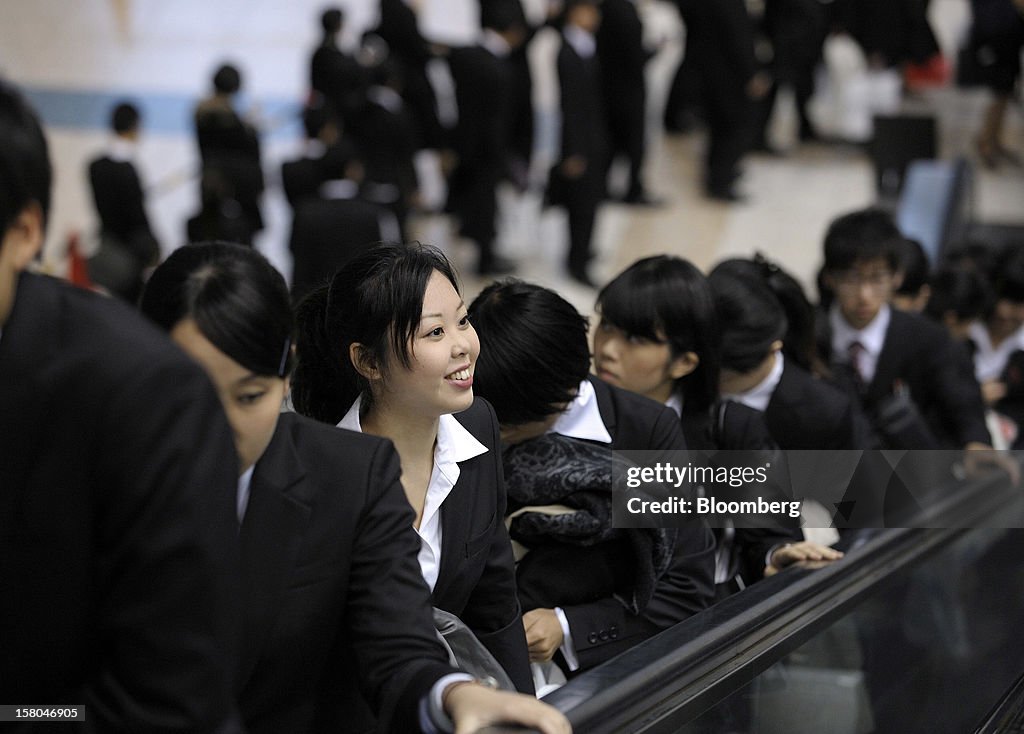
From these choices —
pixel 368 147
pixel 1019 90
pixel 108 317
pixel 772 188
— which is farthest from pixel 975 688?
pixel 1019 90

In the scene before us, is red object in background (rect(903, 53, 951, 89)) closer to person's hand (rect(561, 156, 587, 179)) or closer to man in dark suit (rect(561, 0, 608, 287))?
man in dark suit (rect(561, 0, 608, 287))

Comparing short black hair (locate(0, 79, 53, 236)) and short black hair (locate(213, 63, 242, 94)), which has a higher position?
short black hair (locate(213, 63, 242, 94))

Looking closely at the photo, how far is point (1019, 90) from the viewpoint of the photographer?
10.5m

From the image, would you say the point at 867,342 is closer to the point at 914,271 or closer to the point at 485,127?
the point at 914,271

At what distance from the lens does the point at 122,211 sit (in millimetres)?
7449

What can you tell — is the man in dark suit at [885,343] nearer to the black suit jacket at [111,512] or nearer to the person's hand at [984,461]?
the person's hand at [984,461]

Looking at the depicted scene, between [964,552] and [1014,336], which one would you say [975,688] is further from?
[1014,336]

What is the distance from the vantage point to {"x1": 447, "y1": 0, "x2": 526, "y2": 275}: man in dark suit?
827 centimetres

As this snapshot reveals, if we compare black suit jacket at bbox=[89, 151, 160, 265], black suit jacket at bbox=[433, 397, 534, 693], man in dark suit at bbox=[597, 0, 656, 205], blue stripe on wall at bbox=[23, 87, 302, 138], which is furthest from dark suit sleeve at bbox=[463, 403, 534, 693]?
blue stripe on wall at bbox=[23, 87, 302, 138]

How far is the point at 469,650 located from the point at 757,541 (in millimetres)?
1201

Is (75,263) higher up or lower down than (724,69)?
lower down

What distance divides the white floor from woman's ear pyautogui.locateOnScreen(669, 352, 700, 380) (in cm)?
481

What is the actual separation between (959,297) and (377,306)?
3.73m

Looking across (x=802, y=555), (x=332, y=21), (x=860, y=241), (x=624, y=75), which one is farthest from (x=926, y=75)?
(x=802, y=555)
